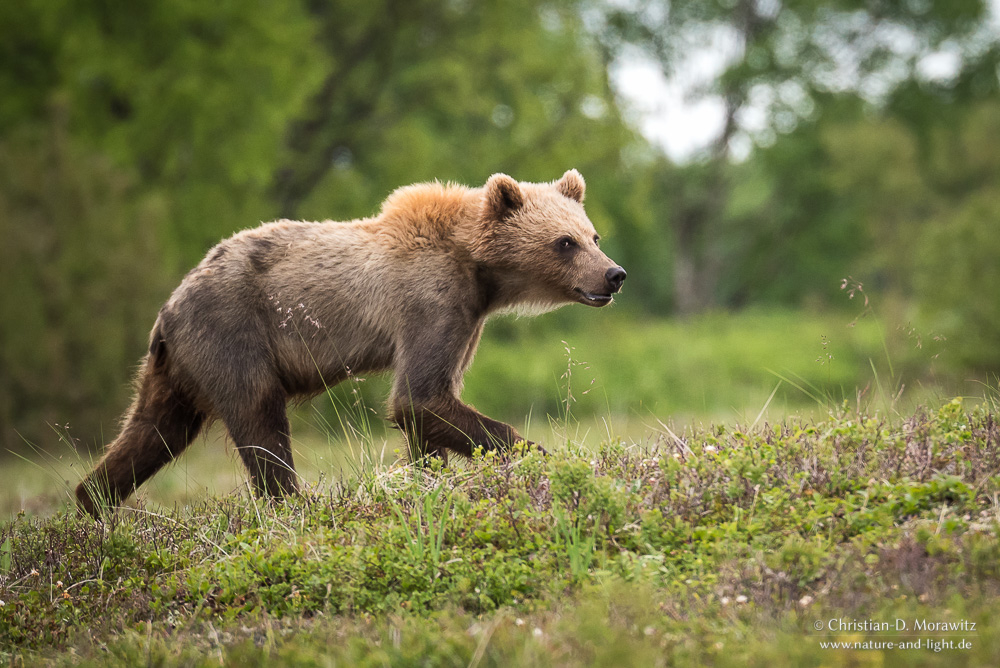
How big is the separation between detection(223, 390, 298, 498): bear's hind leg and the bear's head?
1.63 meters

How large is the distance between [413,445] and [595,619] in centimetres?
240

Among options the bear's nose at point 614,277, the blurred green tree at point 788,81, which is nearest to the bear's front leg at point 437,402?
the bear's nose at point 614,277

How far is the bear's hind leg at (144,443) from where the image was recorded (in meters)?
5.62

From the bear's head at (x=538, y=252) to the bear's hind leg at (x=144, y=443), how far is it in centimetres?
217

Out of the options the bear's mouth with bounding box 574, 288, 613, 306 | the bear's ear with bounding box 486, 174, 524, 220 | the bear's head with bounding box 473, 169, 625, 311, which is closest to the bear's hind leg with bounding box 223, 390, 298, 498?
the bear's head with bounding box 473, 169, 625, 311

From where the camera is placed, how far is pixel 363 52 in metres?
19.5

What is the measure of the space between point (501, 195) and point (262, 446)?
214 centimetres

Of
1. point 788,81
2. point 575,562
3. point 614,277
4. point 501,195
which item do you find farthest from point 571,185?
point 788,81

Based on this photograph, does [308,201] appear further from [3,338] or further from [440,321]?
[440,321]

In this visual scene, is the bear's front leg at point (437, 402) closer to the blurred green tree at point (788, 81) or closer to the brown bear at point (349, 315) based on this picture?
the brown bear at point (349, 315)

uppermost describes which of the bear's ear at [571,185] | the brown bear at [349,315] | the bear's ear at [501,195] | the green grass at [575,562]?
the bear's ear at [571,185]

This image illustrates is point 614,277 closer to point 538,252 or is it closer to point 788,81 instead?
point 538,252

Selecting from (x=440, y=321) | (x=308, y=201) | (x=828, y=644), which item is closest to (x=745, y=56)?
(x=308, y=201)

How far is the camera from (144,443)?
223 inches
